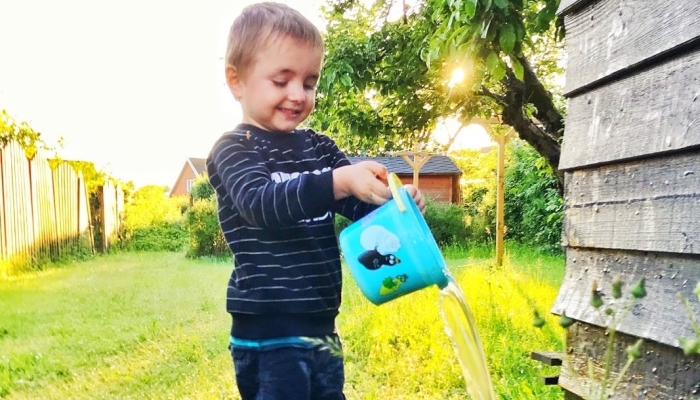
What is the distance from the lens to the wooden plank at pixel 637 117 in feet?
3.25

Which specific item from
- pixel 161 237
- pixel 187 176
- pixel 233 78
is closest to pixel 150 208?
pixel 161 237

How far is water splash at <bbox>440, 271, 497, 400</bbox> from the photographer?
2.32 ft

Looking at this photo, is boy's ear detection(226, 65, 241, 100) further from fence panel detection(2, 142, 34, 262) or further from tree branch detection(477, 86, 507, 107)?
fence panel detection(2, 142, 34, 262)

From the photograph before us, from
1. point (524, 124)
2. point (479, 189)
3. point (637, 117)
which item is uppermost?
point (524, 124)

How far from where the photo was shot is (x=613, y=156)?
119 cm

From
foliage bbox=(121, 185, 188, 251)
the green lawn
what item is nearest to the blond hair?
the green lawn

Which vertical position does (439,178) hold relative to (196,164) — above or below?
below

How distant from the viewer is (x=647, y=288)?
3.63 ft

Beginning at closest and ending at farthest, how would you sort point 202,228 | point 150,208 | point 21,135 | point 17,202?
point 17,202 < point 21,135 < point 150,208 < point 202,228

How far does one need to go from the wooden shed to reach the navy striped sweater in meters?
0.45

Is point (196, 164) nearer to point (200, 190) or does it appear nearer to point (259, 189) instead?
point (200, 190)

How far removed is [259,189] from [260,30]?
28cm

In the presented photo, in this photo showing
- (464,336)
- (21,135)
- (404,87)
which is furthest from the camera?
(21,135)

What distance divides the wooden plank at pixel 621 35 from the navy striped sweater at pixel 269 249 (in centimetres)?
61
